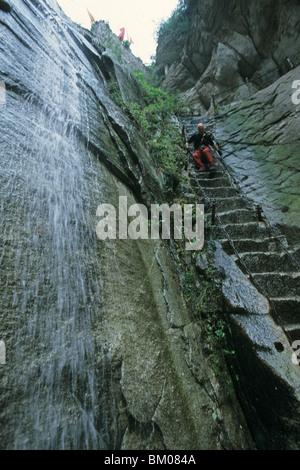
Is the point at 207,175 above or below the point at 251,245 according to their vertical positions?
above

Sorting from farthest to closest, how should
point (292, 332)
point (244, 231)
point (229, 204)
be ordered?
point (229, 204) < point (244, 231) < point (292, 332)

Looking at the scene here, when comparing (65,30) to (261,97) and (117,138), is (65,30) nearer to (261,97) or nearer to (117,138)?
(117,138)

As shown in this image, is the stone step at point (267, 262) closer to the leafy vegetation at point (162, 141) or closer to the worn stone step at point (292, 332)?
the worn stone step at point (292, 332)

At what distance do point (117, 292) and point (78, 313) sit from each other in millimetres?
594

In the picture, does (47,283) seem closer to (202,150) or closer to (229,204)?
(229,204)

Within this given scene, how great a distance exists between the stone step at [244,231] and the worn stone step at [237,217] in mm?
292

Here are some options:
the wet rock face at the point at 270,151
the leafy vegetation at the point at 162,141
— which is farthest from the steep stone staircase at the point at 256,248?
the leafy vegetation at the point at 162,141

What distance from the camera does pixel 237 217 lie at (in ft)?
16.2

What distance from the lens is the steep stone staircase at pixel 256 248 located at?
10.4ft

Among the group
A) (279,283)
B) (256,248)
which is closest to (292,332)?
(279,283)

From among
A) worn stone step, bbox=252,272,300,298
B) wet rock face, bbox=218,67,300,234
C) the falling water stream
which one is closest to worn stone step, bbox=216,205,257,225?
wet rock face, bbox=218,67,300,234

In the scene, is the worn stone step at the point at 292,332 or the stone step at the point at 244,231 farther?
the stone step at the point at 244,231

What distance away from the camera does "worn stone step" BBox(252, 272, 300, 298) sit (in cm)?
340

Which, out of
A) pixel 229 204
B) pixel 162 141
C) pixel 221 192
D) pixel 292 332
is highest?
pixel 162 141
